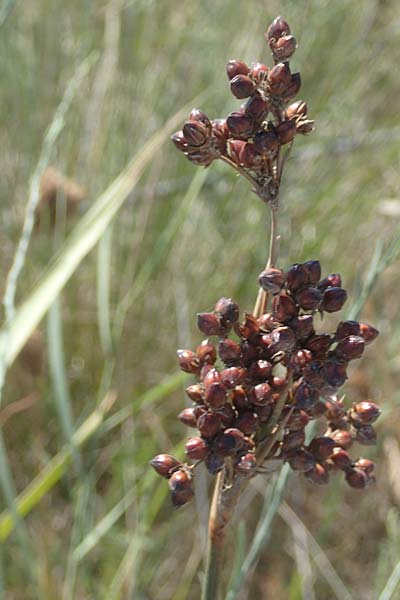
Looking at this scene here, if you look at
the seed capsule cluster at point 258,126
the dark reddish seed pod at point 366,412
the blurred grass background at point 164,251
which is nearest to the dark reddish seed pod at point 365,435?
the dark reddish seed pod at point 366,412

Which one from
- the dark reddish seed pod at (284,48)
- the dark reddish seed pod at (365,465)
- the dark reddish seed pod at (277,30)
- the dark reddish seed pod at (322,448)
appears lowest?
the dark reddish seed pod at (365,465)

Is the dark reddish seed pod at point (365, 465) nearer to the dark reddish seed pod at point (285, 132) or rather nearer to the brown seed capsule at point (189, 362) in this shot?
the brown seed capsule at point (189, 362)

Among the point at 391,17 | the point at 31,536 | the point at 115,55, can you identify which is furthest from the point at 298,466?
the point at 391,17

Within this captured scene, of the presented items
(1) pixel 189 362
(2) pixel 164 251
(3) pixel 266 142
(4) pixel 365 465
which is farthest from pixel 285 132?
(2) pixel 164 251

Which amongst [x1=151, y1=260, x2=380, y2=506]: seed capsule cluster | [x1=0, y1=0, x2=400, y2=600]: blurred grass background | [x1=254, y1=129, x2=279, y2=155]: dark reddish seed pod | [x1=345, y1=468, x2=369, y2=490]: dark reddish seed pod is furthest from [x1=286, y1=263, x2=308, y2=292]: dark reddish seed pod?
[x1=0, y1=0, x2=400, y2=600]: blurred grass background

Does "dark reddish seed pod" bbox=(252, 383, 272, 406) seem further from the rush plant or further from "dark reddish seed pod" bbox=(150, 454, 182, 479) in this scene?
"dark reddish seed pod" bbox=(150, 454, 182, 479)

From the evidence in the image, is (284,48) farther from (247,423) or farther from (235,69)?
(247,423)
